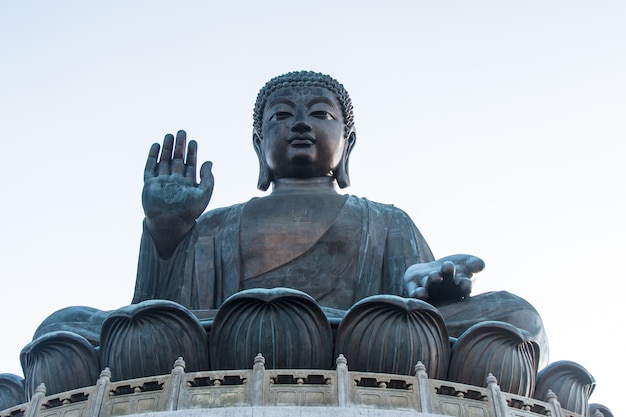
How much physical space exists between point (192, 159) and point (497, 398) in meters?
4.04

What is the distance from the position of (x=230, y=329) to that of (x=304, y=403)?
1163mm

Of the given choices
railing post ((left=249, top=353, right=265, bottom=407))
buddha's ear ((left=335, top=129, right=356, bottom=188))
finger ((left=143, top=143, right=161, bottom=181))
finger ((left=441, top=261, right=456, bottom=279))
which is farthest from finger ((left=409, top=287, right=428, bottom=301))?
buddha's ear ((left=335, top=129, right=356, bottom=188))

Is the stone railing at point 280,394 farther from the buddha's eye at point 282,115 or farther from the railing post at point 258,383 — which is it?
the buddha's eye at point 282,115

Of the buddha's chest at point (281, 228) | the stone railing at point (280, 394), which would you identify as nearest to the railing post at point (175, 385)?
the stone railing at point (280, 394)

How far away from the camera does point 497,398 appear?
27.7ft

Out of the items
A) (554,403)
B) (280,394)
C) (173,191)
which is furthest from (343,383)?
(173,191)

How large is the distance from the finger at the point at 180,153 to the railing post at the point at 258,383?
309cm

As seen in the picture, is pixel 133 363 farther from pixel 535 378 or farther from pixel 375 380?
pixel 535 378

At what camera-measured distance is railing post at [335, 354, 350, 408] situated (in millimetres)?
8148

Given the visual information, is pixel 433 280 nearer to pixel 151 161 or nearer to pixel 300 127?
pixel 151 161

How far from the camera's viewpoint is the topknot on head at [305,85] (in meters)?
13.3

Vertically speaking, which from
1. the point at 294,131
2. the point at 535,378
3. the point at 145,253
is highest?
the point at 294,131

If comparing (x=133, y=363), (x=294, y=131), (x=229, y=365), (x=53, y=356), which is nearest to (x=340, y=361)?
(x=229, y=365)

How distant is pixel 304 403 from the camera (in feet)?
26.8
